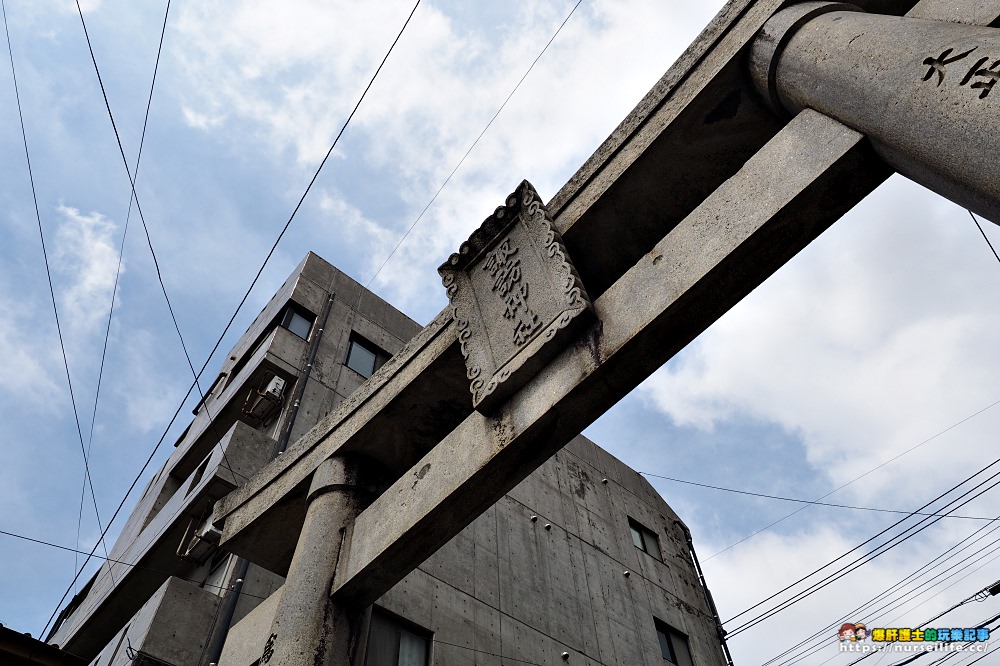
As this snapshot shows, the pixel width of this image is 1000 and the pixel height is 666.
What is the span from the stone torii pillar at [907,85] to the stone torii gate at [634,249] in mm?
12

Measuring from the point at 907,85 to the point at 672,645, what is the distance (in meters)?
14.9

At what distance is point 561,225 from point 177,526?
31.1 ft

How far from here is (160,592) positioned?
9.28 m

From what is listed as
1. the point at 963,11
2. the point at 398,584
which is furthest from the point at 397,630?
the point at 963,11

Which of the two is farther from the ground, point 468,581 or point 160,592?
point 468,581

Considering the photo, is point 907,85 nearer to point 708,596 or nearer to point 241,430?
point 241,430

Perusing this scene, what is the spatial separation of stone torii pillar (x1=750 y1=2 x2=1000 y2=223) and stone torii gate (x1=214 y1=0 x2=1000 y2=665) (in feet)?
0.04

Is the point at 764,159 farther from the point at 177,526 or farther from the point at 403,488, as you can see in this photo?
the point at 177,526

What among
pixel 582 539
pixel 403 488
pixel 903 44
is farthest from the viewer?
pixel 582 539

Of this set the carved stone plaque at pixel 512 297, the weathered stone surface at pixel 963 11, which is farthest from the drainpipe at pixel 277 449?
the weathered stone surface at pixel 963 11

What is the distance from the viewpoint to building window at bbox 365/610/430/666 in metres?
9.40

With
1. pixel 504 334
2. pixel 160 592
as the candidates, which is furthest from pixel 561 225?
pixel 160 592

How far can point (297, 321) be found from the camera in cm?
1573

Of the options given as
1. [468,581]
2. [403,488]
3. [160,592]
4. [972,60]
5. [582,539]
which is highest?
[582,539]
